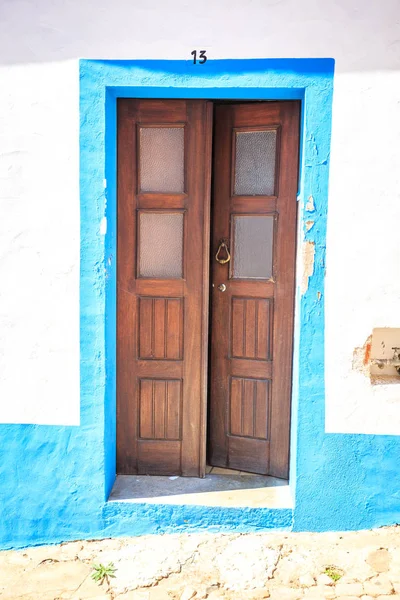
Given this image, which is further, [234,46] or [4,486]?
[4,486]

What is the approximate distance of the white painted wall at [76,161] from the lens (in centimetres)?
319

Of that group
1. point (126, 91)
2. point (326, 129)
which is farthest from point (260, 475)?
point (126, 91)

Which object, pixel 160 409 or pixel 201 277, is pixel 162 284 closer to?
pixel 201 277

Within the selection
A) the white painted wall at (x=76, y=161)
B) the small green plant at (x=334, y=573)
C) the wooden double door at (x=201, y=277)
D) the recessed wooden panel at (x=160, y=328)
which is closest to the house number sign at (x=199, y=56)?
the white painted wall at (x=76, y=161)

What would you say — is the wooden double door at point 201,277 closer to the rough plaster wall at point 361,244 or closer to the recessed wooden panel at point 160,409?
the recessed wooden panel at point 160,409

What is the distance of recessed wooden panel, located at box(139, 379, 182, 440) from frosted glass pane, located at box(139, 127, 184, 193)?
1.26m

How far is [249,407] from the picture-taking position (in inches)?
149

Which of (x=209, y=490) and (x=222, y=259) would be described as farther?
(x=222, y=259)

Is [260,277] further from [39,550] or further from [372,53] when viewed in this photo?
[39,550]

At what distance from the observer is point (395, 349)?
11.5ft

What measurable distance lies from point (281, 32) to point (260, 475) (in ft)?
8.97

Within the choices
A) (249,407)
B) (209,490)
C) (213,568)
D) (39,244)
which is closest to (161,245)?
(39,244)

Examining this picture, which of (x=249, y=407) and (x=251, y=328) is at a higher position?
(x=251, y=328)

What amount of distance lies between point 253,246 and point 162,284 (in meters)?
0.64
